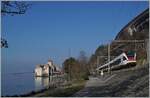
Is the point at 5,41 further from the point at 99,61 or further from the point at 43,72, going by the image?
the point at 43,72

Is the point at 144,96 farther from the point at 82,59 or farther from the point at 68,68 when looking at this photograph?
the point at 82,59

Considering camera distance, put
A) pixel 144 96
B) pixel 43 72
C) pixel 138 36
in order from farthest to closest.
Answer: pixel 43 72 → pixel 138 36 → pixel 144 96

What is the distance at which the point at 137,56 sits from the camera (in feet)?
170

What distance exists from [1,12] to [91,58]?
12613 cm

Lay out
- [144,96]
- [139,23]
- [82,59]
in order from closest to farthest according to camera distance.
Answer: [144,96], [139,23], [82,59]

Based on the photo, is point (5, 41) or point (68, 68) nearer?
point (5, 41)

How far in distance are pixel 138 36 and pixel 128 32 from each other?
56.0ft

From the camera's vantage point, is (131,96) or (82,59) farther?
(82,59)

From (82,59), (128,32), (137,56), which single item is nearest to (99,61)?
(82,59)

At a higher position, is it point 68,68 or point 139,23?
point 139,23

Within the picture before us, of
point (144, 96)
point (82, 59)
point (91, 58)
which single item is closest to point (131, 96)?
point (144, 96)

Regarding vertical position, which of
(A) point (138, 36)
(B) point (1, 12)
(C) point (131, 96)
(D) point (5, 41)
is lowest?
(C) point (131, 96)

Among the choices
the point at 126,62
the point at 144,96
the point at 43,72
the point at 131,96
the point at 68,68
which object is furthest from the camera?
the point at 43,72

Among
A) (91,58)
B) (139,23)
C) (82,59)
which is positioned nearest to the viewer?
(139,23)
